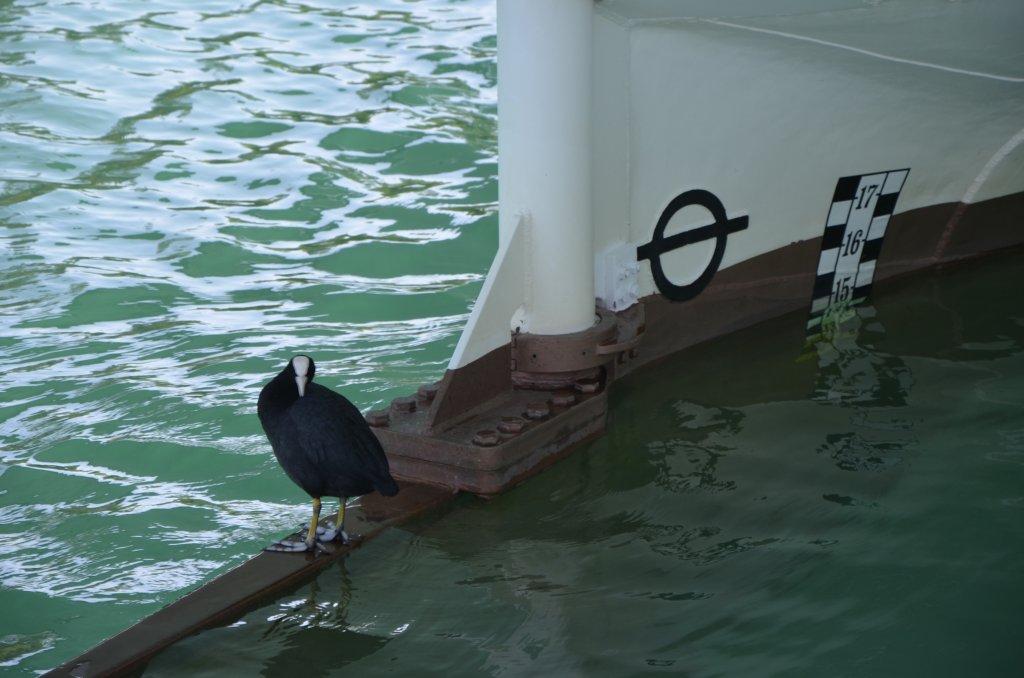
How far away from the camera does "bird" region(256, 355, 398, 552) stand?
2840mm

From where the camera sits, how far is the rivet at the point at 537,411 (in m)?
3.48

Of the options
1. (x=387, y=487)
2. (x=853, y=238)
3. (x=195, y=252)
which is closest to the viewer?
(x=387, y=487)

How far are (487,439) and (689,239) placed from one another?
1.17 m

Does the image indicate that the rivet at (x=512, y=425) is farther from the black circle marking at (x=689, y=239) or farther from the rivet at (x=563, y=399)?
the black circle marking at (x=689, y=239)

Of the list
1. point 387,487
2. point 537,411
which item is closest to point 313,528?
point 387,487

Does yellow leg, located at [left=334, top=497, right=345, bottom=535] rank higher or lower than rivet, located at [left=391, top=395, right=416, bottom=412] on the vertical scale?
lower

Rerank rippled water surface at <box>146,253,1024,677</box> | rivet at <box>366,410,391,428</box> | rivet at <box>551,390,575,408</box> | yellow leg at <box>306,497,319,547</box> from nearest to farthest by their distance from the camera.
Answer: rippled water surface at <box>146,253,1024,677</box> → yellow leg at <box>306,497,319,547</box> → rivet at <box>366,410,391,428</box> → rivet at <box>551,390,575,408</box>

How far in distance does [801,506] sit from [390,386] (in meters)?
1.49

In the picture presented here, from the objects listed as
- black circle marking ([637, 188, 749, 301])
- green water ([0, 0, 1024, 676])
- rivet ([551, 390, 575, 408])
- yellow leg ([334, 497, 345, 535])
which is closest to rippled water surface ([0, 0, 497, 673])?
green water ([0, 0, 1024, 676])

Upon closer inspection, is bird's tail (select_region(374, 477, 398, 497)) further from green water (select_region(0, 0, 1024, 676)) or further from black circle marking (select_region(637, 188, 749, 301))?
black circle marking (select_region(637, 188, 749, 301))

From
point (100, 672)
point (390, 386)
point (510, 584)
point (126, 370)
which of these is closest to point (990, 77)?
point (390, 386)

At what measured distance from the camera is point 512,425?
3391 mm

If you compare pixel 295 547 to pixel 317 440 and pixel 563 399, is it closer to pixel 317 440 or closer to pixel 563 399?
pixel 317 440

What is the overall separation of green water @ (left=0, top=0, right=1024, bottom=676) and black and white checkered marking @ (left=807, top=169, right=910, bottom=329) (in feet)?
0.38
